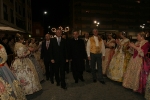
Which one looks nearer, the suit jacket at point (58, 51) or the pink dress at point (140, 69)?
the pink dress at point (140, 69)

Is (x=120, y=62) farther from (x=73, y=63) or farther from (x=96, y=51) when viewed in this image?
(x=73, y=63)

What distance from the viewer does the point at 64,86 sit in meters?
6.64

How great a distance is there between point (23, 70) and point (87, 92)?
7.57 ft

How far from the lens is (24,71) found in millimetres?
5828

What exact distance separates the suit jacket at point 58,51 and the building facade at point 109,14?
159 feet

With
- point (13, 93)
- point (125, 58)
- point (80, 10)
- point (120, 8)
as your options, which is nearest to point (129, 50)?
point (125, 58)

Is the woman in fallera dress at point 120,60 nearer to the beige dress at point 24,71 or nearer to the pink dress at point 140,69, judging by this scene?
the pink dress at point 140,69

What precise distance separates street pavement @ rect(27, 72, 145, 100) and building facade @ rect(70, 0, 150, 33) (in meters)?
48.5

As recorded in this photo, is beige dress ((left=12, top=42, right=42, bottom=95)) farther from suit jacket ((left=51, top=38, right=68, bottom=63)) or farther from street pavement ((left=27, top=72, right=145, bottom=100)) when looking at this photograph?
suit jacket ((left=51, top=38, right=68, bottom=63))

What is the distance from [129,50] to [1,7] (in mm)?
18402

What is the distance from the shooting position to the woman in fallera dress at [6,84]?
3806 millimetres

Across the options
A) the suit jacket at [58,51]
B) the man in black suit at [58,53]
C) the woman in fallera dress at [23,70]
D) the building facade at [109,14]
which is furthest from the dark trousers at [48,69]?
the building facade at [109,14]

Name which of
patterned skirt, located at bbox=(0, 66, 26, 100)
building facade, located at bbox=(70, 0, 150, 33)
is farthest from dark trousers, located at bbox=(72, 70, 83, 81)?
building facade, located at bbox=(70, 0, 150, 33)

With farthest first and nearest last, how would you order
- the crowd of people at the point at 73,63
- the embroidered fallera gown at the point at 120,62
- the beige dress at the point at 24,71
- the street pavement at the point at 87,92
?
the embroidered fallera gown at the point at 120,62 < the beige dress at the point at 24,71 < the street pavement at the point at 87,92 < the crowd of people at the point at 73,63
